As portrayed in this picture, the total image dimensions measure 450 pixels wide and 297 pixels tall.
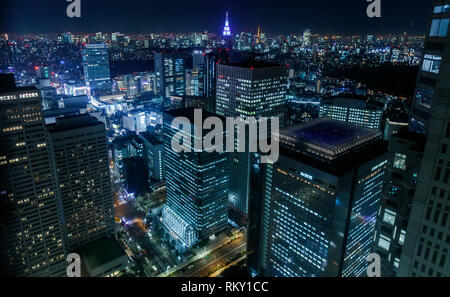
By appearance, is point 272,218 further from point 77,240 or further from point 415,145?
point 77,240

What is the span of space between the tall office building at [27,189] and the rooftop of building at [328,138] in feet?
53.5

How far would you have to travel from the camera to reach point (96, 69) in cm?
6856

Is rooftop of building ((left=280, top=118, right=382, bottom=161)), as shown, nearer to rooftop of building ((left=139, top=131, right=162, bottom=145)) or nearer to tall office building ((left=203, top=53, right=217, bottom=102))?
rooftop of building ((left=139, top=131, right=162, bottom=145))

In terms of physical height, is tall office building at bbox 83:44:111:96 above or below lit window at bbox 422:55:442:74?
below

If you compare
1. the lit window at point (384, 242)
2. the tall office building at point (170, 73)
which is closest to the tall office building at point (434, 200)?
the lit window at point (384, 242)

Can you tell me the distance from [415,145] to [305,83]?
61738 millimetres

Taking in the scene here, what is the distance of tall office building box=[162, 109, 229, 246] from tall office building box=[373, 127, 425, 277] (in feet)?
54.9

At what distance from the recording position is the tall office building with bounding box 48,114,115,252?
75.2ft

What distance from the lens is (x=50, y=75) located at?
59062 millimetres

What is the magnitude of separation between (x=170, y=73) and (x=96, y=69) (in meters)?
16.8

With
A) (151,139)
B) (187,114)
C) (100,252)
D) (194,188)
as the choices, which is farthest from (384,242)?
(151,139)

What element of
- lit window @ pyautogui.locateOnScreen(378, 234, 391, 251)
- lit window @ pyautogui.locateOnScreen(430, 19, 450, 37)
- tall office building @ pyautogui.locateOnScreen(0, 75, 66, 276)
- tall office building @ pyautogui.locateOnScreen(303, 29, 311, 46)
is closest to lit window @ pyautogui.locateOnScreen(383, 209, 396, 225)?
lit window @ pyautogui.locateOnScreen(378, 234, 391, 251)

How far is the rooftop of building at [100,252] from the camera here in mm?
23281
